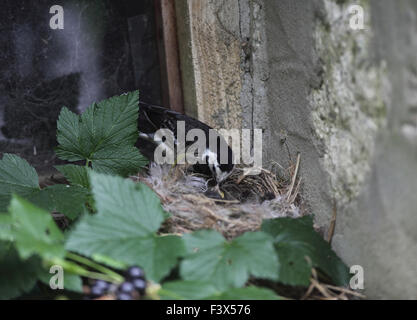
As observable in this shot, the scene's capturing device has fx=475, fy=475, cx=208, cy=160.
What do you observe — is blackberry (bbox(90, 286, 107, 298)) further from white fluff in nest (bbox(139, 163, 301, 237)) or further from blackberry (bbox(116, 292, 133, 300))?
white fluff in nest (bbox(139, 163, 301, 237))

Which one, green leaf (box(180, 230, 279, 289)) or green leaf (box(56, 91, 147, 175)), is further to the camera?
green leaf (box(56, 91, 147, 175))

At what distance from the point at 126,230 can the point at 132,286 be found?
102 millimetres

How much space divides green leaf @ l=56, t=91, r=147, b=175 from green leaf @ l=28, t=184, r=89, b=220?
6.0 inches

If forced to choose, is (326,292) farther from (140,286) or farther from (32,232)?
(32,232)

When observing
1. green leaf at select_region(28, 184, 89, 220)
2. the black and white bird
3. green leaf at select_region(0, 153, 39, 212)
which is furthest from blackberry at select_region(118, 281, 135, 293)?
the black and white bird

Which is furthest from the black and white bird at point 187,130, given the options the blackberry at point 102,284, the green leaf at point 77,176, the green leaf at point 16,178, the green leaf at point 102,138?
the blackberry at point 102,284

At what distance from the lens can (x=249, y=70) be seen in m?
1.46

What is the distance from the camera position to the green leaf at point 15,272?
0.81 meters

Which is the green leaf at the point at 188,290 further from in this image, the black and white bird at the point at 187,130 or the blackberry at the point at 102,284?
the black and white bird at the point at 187,130

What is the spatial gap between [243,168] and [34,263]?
2.62 feet

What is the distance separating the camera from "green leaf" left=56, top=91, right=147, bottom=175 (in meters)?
1.23

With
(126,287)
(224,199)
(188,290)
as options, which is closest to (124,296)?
(126,287)

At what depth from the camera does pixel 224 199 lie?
4.33 feet
